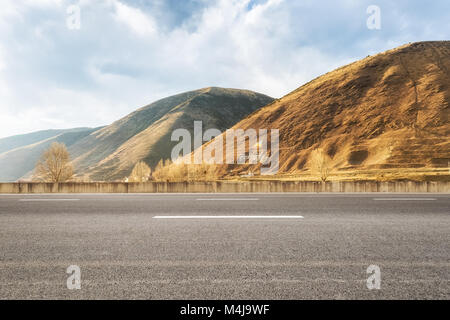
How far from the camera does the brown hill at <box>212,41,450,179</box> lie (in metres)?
71.5

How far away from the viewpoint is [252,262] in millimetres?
3602

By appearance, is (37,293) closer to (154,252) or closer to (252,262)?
(154,252)

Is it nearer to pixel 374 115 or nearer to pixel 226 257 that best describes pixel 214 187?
pixel 226 257

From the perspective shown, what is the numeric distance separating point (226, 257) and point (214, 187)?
15.5 metres

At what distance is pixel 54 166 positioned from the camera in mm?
74750

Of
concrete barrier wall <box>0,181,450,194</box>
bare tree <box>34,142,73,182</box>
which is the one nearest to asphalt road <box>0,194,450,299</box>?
concrete barrier wall <box>0,181,450,194</box>

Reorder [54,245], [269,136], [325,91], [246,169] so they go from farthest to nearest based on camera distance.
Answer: [325,91]
[269,136]
[246,169]
[54,245]

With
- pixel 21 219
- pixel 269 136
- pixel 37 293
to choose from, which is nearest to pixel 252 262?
pixel 37 293

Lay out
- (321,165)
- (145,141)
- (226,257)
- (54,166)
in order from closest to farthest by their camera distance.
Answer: (226,257) < (321,165) < (54,166) < (145,141)

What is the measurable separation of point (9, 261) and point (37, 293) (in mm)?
1291
